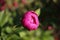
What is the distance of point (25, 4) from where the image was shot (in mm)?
3002

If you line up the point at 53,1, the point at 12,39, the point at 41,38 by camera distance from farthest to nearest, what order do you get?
the point at 53,1 < the point at 41,38 < the point at 12,39

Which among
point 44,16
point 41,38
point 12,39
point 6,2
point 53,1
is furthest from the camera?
point 6,2

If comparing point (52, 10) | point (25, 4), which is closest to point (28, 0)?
point (25, 4)

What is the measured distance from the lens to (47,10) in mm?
2527

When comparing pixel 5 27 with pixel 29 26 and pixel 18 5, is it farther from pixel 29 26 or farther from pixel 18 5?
pixel 18 5

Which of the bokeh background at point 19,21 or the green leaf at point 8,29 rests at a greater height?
the bokeh background at point 19,21

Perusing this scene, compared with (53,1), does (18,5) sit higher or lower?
higher

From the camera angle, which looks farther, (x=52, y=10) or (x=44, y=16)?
(x=52, y=10)

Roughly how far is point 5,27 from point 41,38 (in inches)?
13.0

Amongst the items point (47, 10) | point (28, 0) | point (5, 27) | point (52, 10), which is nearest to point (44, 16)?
point (47, 10)

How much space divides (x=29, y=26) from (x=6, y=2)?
4.88 feet

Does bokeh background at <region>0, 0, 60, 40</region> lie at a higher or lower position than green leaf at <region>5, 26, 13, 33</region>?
higher

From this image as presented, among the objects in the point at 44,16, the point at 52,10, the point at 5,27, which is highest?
the point at 52,10

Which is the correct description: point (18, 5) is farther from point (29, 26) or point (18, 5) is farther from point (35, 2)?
point (29, 26)
